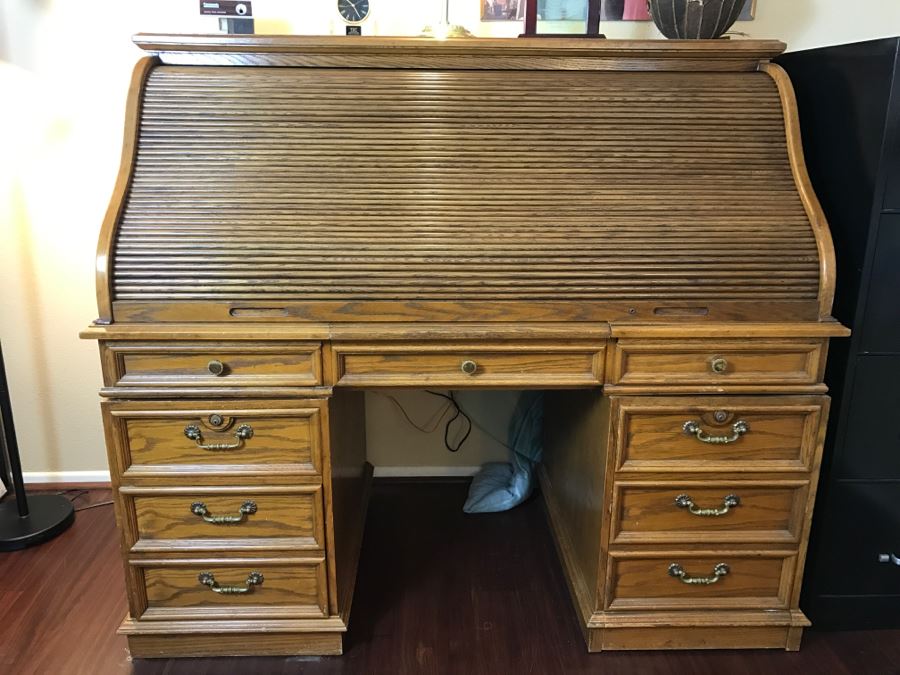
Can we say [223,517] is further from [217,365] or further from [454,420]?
[454,420]

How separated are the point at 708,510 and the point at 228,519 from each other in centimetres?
112

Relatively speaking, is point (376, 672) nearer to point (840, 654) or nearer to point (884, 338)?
point (840, 654)

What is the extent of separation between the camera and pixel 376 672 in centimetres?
162

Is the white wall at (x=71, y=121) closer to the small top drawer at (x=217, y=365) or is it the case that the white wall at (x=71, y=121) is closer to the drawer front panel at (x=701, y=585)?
the small top drawer at (x=217, y=365)

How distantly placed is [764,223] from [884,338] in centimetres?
39

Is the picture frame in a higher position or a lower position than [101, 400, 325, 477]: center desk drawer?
higher

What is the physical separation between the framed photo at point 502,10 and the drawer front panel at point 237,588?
64.2 inches

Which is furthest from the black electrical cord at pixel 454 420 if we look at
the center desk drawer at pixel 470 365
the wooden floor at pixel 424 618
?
the center desk drawer at pixel 470 365

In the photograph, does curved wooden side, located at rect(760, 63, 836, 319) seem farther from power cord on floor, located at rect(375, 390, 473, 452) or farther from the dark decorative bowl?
power cord on floor, located at rect(375, 390, 473, 452)

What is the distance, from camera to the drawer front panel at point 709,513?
1591 mm

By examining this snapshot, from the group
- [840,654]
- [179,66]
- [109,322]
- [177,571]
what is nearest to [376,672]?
[177,571]

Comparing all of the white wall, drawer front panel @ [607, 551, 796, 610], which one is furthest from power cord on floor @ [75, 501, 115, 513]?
drawer front panel @ [607, 551, 796, 610]

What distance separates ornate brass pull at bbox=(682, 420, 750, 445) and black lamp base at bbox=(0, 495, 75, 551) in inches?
75.9

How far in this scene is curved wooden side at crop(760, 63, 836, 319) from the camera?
4.89ft
